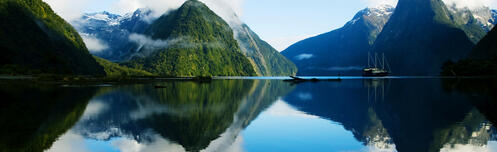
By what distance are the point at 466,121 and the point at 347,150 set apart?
51.3 feet

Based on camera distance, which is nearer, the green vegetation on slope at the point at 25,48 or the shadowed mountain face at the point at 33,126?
the shadowed mountain face at the point at 33,126

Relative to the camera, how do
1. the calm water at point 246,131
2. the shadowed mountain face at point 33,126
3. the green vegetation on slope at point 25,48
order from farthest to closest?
the green vegetation on slope at point 25,48 → the calm water at point 246,131 → the shadowed mountain face at point 33,126

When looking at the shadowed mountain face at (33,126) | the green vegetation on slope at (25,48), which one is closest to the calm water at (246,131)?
the shadowed mountain face at (33,126)

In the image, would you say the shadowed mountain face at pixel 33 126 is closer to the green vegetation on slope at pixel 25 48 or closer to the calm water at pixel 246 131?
the calm water at pixel 246 131

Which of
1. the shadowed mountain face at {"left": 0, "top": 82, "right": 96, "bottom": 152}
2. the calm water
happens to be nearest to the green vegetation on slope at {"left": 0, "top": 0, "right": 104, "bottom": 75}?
the shadowed mountain face at {"left": 0, "top": 82, "right": 96, "bottom": 152}

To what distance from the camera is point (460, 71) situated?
183625 mm

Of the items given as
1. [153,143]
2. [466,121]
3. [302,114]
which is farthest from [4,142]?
[466,121]

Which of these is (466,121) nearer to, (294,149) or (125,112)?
(294,149)

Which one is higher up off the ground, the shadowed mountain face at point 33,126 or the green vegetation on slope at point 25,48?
the green vegetation on slope at point 25,48

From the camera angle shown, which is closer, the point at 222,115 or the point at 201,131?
the point at 201,131

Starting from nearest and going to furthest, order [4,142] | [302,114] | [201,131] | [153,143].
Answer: [4,142] < [153,143] < [201,131] < [302,114]

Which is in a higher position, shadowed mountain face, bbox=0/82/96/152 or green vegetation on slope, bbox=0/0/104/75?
green vegetation on slope, bbox=0/0/104/75

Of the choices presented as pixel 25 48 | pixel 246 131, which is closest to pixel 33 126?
pixel 246 131

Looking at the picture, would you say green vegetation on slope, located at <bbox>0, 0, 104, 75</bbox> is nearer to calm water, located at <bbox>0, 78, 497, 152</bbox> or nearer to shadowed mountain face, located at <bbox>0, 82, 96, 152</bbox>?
shadowed mountain face, located at <bbox>0, 82, 96, 152</bbox>
